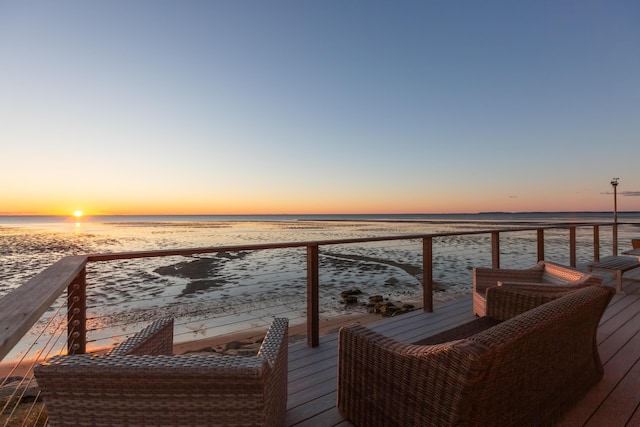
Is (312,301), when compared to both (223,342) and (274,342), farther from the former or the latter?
(223,342)

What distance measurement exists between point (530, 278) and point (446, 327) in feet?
3.10

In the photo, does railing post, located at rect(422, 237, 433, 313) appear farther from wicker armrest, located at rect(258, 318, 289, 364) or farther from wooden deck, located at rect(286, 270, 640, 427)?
wicker armrest, located at rect(258, 318, 289, 364)

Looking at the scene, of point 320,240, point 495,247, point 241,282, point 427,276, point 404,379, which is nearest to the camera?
point 404,379

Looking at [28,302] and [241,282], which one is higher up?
[28,302]

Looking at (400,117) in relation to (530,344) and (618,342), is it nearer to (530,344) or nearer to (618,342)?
(618,342)

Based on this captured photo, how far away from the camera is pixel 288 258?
1086 centimetres

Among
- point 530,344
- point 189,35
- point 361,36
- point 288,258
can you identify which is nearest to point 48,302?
point 530,344

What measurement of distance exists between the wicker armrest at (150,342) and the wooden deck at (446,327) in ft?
2.51

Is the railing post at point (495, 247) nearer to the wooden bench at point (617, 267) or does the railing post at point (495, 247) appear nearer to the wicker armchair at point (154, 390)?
the wooden bench at point (617, 267)

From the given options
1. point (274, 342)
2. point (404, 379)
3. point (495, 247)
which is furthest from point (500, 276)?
point (274, 342)

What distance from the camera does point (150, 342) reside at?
146 centimetres

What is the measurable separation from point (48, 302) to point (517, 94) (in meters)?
9.90

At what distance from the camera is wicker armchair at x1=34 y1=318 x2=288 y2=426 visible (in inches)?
37.3

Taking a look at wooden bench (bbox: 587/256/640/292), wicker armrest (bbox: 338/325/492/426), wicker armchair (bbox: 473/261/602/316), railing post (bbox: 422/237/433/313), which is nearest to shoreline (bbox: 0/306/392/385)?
railing post (bbox: 422/237/433/313)
